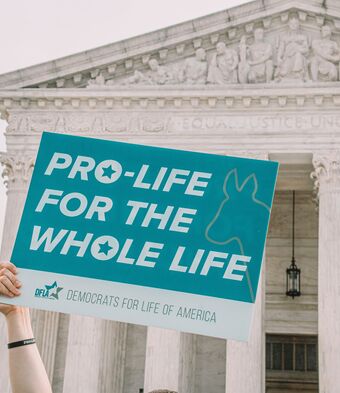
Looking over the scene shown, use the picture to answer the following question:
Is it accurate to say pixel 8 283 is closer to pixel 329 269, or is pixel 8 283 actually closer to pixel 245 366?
pixel 245 366

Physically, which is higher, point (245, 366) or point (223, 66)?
point (223, 66)

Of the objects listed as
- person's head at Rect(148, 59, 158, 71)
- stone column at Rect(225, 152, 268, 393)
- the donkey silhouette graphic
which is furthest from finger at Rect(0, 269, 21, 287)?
person's head at Rect(148, 59, 158, 71)

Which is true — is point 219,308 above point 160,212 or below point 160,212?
below

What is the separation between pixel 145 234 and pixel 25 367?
1409mm

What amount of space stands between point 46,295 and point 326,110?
21164 mm

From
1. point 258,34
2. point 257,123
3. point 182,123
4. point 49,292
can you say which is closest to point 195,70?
point 182,123

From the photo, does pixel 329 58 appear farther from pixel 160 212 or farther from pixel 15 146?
pixel 160 212

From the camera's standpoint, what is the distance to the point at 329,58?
25.7 m

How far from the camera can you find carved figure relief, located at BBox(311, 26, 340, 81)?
25.6 metres

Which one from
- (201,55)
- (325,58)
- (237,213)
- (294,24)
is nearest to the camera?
(237,213)

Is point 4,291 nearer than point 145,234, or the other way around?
point 4,291

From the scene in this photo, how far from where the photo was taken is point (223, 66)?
26406mm

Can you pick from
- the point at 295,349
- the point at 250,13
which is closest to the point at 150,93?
the point at 250,13

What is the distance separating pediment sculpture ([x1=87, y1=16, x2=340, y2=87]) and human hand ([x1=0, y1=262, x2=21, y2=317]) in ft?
70.9
